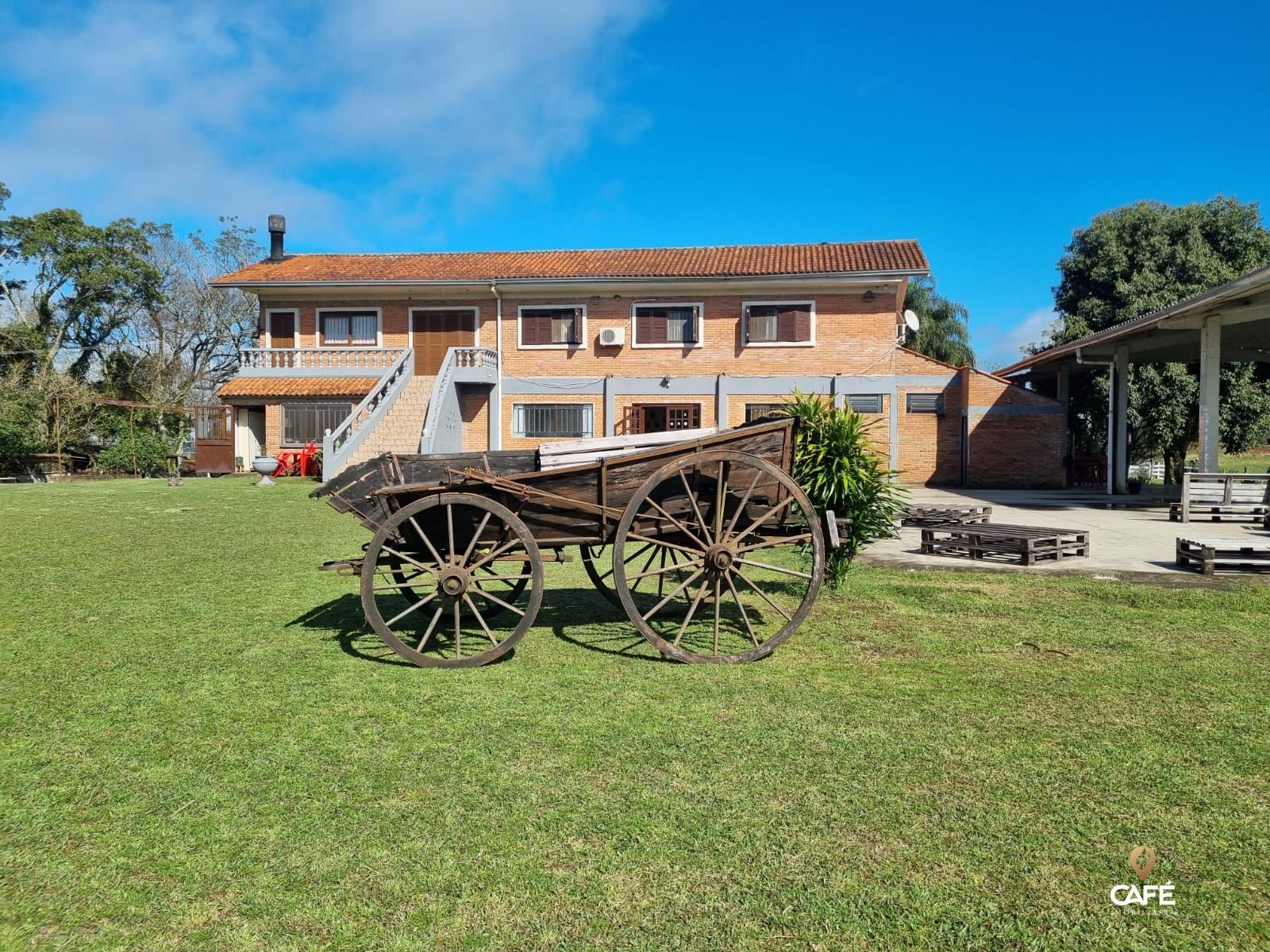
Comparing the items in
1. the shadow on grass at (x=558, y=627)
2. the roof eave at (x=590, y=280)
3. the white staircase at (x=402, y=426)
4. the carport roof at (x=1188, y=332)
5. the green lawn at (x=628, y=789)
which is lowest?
the green lawn at (x=628, y=789)

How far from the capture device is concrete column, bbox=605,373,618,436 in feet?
76.2

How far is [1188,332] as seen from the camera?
1719 cm

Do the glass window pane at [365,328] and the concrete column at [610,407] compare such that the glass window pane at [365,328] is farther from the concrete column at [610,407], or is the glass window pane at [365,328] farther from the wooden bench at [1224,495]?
the wooden bench at [1224,495]

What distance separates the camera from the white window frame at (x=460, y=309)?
24.2 metres

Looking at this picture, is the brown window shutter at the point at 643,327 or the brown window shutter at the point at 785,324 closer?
the brown window shutter at the point at 785,324

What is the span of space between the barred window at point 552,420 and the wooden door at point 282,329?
7674 millimetres

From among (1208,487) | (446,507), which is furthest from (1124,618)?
(1208,487)

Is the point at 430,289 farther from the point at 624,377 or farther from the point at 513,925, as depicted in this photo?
the point at 513,925

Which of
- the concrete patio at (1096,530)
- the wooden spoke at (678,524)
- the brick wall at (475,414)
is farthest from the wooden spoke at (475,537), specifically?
the brick wall at (475,414)

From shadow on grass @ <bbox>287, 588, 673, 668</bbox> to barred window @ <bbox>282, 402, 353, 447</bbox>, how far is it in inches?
702

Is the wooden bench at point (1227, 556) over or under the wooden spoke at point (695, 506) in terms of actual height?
under

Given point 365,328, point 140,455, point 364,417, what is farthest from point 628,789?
point 140,455

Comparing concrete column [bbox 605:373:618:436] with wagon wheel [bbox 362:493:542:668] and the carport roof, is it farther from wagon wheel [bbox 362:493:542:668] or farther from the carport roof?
wagon wheel [bbox 362:493:542:668]

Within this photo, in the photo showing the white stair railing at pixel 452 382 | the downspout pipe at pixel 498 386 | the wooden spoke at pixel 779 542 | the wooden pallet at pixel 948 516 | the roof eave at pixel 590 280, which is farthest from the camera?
the downspout pipe at pixel 498 386
